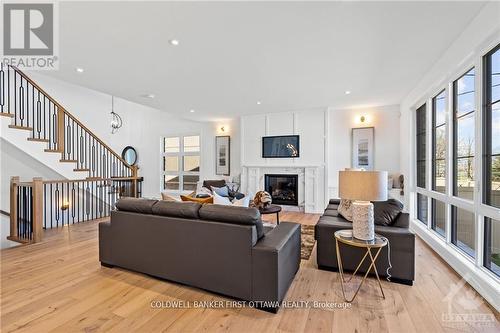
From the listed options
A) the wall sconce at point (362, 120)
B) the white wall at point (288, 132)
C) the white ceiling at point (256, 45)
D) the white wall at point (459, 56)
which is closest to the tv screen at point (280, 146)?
the white wall at point (288, 132)

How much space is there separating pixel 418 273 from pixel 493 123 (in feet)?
5.70

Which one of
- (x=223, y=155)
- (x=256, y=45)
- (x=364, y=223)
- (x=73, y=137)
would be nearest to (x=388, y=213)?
(x=364, y=223)

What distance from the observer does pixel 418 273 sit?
2.74 metres

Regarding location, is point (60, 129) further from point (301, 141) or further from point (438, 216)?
point (438, 216)

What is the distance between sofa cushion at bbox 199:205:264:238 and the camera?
2145 millimetres

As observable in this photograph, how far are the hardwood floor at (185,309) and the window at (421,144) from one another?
1954 millimetres

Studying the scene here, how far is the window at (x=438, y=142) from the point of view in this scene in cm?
352

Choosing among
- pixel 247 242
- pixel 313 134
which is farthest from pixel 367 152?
pixel 247 242

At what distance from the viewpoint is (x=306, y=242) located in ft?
12.3

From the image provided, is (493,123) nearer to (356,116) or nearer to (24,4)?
(356,116)

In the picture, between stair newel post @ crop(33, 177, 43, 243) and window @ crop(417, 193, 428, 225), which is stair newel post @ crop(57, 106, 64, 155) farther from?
window @ crop(417, 193, 428, 225)

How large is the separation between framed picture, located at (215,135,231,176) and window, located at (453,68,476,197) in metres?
5.41

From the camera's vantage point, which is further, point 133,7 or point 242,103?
point 242,103

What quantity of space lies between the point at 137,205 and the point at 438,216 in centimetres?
437
